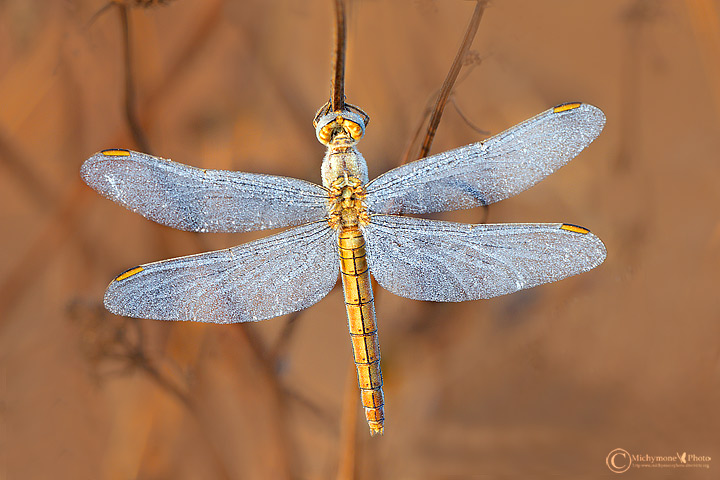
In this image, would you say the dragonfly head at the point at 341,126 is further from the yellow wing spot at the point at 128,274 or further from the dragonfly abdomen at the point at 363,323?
the yellow wing spot at the point at 128,274

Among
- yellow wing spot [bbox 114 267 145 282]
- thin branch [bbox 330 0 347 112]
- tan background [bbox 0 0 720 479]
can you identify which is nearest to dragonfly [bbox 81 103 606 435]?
yellow wing spot [bbox 114 267 145 282]

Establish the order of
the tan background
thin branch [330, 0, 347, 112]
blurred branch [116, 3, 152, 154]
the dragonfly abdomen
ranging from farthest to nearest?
the tan background
blurred branch [116, 3, 152, 154]
the dragonfly abdomen
thin branch [330, 0, 347, 112]

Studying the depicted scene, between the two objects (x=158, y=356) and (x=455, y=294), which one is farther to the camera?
(x=158, y=356)

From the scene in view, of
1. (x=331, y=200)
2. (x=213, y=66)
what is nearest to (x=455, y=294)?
(x=331, y=200)

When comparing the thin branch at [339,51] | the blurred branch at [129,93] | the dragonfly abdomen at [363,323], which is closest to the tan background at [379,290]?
the blurred branch at [129,93]

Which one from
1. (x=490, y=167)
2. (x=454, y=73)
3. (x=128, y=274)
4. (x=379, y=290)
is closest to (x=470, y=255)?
(x=490, y=167)

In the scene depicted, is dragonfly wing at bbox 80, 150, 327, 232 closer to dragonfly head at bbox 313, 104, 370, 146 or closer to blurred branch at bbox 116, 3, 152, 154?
dragonfly head at bbox 313, 104, 370, 146

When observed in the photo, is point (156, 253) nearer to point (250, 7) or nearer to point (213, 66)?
point (213, 66)
